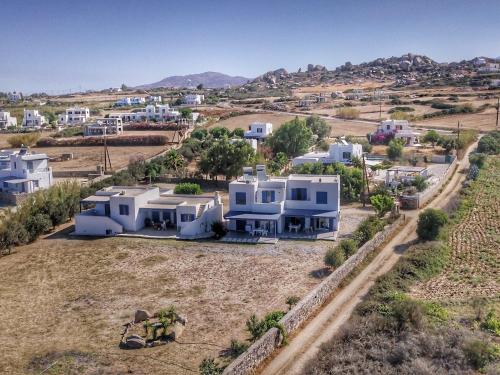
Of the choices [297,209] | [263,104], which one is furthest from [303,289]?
[263,104]

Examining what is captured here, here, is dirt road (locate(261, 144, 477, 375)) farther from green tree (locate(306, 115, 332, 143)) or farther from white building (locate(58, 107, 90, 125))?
white building (locate(58, 107, 90, 125))

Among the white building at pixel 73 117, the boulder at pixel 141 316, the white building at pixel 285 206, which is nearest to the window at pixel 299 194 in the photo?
the white building at pixel 285 206

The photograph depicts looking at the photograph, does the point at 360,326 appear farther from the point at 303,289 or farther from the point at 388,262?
the point at 388,262

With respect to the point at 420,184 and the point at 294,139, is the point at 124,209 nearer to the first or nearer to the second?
the point at 420,184

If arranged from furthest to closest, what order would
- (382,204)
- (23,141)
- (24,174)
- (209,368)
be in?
1. (23,141)
2. (24,174)
3. (382,204)
4. (209,368)

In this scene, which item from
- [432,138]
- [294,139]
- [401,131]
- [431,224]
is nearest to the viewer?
[431,224]

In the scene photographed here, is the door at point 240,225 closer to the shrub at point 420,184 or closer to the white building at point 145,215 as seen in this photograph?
the white building at point 145,215

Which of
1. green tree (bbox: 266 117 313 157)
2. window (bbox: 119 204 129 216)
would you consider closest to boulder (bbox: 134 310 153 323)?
window (bbox: 119 204 129 216)

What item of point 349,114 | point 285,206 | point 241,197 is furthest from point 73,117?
point 285,206
